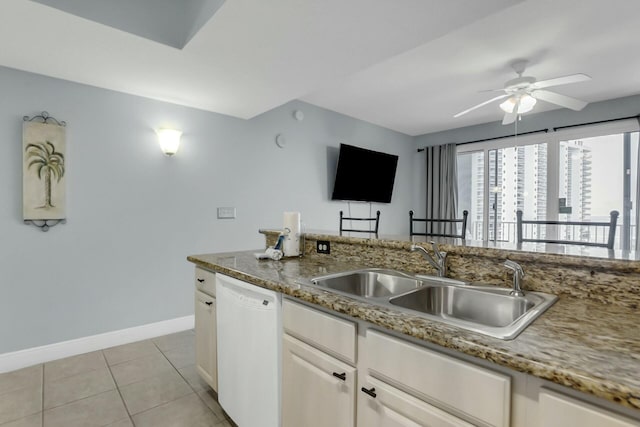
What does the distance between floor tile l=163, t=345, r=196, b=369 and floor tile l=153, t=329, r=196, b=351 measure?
7cm

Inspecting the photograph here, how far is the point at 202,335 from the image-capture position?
1987mm

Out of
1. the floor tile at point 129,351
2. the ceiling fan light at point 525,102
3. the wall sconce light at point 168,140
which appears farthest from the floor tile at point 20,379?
the ceiling fan light at point 525,102

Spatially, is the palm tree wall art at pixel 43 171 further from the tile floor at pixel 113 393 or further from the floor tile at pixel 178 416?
the floor tile at pixel 178 416

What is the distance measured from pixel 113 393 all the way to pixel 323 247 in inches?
66.3

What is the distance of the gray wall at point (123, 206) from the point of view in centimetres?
240

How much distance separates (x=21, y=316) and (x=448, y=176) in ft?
18.1

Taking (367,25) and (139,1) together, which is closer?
(367,25)

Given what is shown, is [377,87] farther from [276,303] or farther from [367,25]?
[276,303]

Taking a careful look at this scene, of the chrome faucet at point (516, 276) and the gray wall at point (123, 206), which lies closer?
the chrome faucet at point (516, 276)

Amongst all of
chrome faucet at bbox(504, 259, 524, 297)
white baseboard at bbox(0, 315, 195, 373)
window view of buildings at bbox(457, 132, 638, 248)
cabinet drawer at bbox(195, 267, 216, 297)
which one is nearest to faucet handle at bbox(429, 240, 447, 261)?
chrome faucet at bbox(504, 259, 524, 297)

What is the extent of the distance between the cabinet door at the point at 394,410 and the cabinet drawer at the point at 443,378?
0.02 metres

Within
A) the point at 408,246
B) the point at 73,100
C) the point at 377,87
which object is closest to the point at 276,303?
the point at 408,246

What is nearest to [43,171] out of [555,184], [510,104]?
[510,104]

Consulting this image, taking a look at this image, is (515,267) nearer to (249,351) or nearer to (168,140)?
(249,351)
